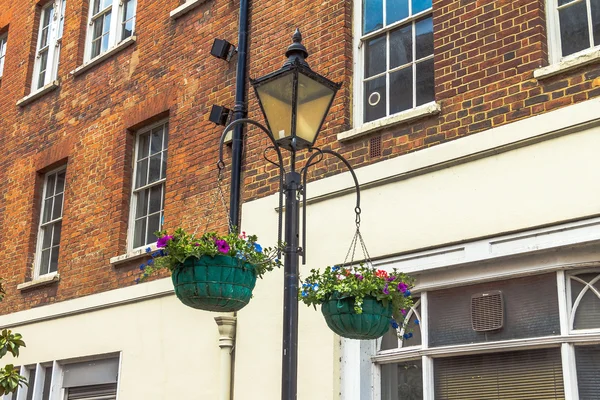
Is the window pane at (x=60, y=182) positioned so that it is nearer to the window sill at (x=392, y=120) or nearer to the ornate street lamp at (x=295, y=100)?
the window sill at (x=392, y=120)

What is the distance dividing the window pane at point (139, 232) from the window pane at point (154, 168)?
530 millimetres

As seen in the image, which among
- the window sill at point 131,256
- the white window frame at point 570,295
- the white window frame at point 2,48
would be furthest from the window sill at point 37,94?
the white window frame at point 570,295

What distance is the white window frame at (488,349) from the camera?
19.2ft

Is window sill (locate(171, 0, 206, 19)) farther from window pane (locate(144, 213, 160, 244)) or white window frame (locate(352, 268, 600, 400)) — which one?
white window frame (locate(352, 268, 600, 400))

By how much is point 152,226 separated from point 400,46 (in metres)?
4.00

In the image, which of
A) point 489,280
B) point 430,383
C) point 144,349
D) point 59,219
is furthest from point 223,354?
point 59,219

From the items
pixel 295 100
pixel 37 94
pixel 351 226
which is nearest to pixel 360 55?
pixel 351 226

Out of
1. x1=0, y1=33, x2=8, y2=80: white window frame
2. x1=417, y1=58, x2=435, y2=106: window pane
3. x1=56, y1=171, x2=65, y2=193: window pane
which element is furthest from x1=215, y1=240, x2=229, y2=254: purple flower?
x1=0, y1=33, x2=8, y2=80: white window frame

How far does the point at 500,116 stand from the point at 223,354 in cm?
363

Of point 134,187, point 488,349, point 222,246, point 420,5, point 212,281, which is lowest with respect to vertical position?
point 488,349

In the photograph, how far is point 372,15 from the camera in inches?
328

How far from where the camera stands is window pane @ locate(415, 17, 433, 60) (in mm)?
7648

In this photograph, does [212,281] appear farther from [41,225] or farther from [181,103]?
[41,225]

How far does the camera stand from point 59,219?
11.7 metres
